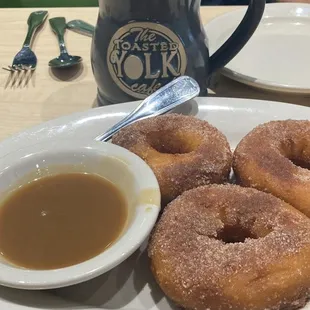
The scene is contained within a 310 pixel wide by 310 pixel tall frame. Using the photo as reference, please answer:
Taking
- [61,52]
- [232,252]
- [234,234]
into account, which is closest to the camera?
[232,252]

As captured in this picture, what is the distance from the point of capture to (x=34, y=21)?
65.1 inches

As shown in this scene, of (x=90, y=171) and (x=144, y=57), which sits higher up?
(x=144, y=57)

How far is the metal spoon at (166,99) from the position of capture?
109 centimetres

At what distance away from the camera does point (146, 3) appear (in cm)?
103

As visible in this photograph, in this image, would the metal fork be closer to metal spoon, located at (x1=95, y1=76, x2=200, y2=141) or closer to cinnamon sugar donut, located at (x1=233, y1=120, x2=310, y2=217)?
metal spoon, located at (x1=95, y1=76, x2=200, y2=141)

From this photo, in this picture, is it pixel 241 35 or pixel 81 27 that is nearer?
pixel 241 35

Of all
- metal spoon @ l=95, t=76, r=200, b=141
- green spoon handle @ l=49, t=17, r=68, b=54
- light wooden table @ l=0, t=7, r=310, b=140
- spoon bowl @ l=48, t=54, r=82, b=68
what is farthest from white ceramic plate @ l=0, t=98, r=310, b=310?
green spoon handle @ l=49, t=17, r=68, b=54

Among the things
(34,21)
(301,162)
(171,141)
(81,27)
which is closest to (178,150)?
(171,141)

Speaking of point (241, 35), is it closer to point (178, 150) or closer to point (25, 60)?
point (178, 150)

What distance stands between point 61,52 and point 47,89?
0.57 feet

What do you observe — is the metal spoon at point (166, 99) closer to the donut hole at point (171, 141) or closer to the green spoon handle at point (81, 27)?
the donut hole at point (171, 141)

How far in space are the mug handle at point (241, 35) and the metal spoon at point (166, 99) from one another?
0.37ft

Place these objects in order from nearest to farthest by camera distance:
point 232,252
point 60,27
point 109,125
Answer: point 232,252, point 109,125, point 60,27

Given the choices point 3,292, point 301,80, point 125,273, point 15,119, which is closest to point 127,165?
point 125,273
